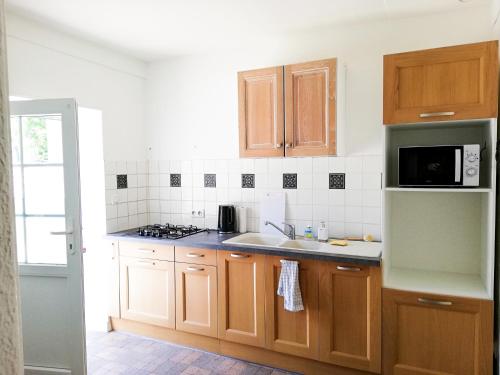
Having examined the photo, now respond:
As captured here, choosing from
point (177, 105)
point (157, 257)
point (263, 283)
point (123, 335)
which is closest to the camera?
point (263, 283)

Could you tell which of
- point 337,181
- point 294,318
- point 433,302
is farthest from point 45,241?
point 433,302

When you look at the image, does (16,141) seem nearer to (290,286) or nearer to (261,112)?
(261,112)

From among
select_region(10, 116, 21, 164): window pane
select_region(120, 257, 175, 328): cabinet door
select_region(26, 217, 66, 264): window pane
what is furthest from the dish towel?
select_region(10, 116, 21, 164): window pane

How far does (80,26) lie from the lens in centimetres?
270

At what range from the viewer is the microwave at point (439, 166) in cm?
207

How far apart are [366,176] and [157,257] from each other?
185 centimetres

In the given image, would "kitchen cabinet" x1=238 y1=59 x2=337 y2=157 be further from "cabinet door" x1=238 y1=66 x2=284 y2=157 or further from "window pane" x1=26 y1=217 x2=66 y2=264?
"window pane" x1=26 y1=217 x2=66 y2=264

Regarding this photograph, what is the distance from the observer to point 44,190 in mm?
2396

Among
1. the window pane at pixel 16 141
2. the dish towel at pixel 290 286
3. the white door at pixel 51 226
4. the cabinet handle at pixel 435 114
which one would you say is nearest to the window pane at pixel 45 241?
the white door at pixel 51 226

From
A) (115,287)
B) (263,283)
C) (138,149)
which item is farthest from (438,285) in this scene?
(138,149)

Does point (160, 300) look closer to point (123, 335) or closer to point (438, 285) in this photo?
point (123, 335)

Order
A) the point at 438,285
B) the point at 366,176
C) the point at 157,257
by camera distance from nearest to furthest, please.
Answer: the point at 438,285 < the point at 366,176 < the point at 157,257

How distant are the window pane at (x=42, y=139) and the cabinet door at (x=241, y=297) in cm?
138

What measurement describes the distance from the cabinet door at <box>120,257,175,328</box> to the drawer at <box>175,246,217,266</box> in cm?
13
